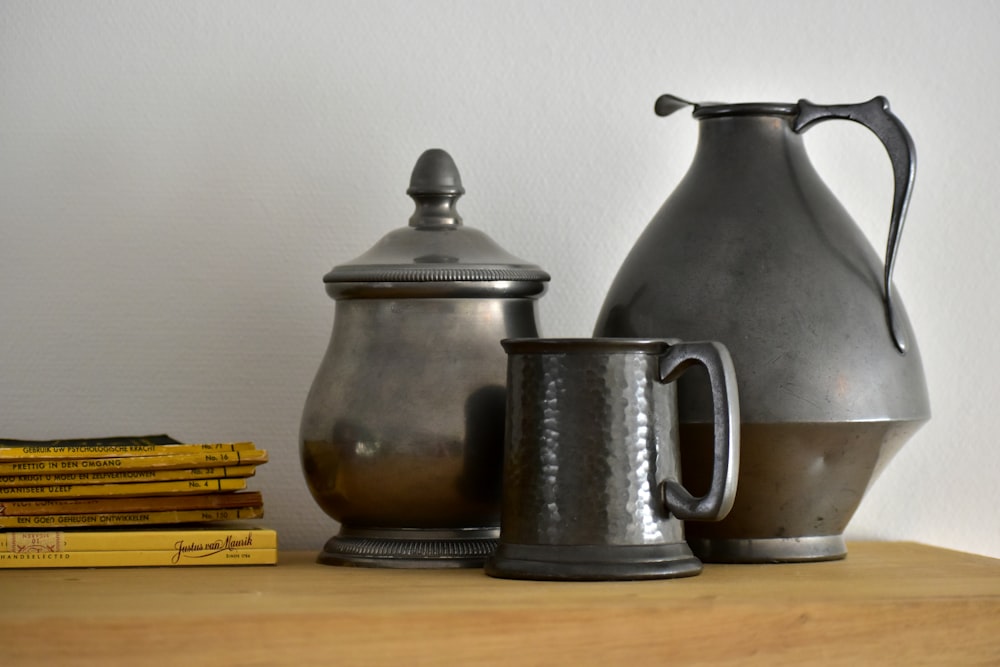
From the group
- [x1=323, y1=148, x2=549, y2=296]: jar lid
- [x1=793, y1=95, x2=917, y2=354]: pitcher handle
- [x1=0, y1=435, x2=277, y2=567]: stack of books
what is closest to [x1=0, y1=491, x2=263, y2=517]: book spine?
[x1=0, y1=435, x2=277, y2=567]: stack of books

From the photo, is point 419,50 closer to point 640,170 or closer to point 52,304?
point 640,170

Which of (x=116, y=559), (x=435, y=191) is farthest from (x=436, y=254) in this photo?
(x=116, y=559)

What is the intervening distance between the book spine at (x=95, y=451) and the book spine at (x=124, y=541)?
5 centimetres

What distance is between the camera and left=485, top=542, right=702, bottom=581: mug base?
0.72 metres

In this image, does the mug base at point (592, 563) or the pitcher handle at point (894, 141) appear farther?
the pitcher handle at point (894, 141)

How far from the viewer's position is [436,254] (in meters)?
0.84

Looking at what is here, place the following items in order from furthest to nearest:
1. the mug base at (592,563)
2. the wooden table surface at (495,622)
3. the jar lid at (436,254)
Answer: the jar lid at (436,254), the mug base at (592,563), the wooden table surface at (495,622)

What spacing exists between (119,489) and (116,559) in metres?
0.05

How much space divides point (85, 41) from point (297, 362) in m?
0.34

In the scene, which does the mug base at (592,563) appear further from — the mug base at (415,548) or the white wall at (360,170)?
the white wall at (360,170)

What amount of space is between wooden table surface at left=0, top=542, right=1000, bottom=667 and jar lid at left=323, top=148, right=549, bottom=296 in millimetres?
218

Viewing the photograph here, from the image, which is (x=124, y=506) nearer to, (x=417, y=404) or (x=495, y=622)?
(x=417, y=404)

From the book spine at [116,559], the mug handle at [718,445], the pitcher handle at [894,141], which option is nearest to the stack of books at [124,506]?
the book spine at [116,559]

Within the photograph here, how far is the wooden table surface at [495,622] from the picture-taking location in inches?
23.6
